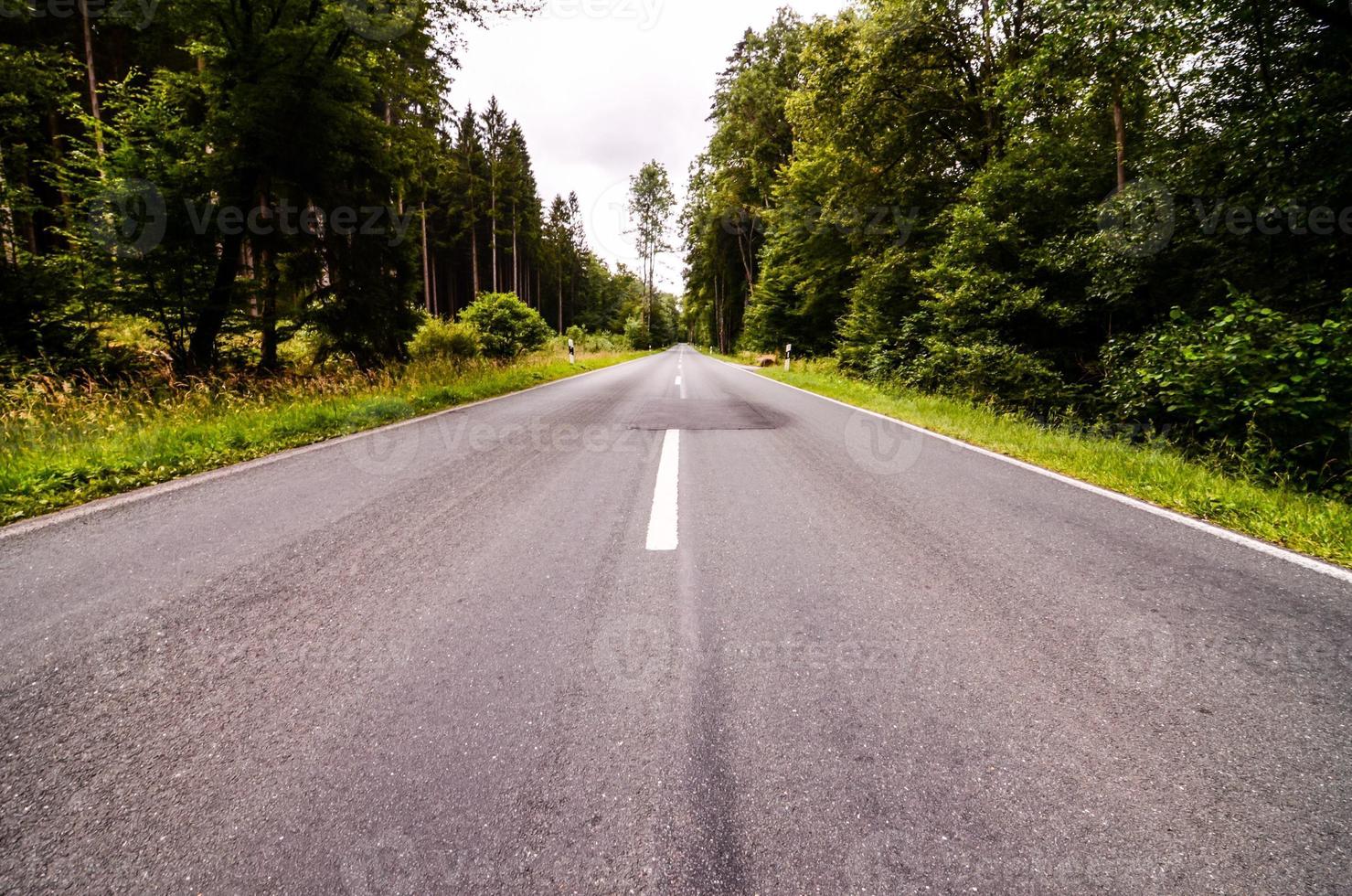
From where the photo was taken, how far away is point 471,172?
34562mm

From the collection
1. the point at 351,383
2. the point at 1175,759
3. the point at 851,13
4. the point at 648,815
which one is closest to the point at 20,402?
the point at 351,383

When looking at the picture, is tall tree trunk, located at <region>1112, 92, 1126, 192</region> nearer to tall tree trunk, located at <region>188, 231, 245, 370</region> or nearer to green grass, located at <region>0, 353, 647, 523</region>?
green grass, located at <region>0, 353, 647, 523</region>

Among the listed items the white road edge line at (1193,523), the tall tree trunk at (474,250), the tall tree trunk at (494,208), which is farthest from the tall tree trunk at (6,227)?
the tall tree trunk at (474,250)

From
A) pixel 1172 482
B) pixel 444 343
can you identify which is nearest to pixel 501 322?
pixel 444 343

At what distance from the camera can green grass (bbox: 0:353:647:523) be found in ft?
12.7

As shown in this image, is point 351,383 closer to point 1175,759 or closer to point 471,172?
point 1175,759

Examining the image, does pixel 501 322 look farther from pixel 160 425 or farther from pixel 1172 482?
pixel 1172 482

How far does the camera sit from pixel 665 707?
158 cm

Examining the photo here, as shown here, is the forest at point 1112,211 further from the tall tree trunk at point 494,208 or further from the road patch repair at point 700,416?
the tall tree trunk at point 494,208

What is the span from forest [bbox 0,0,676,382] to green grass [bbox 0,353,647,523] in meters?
1.10

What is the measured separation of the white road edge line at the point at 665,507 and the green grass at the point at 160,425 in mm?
4199

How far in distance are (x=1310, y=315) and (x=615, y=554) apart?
8229 millimetres

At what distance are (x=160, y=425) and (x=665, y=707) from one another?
23.4 feet

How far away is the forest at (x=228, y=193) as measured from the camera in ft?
22.3
